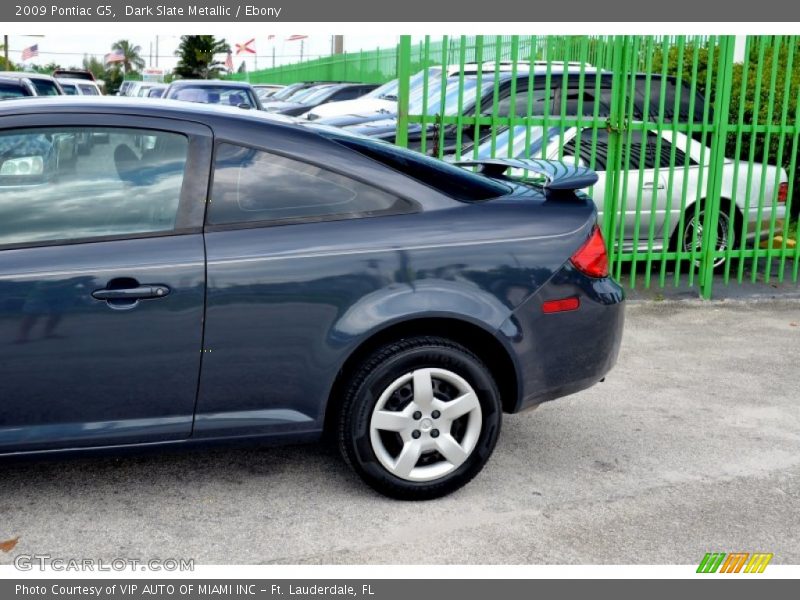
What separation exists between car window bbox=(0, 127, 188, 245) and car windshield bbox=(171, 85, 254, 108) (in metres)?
14.4

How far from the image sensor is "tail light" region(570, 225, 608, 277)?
4.13m

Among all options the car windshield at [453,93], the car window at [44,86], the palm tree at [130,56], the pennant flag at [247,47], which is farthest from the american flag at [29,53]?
the palm tree at [130,56]

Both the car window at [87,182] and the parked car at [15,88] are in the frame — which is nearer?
the car window at [87,182]

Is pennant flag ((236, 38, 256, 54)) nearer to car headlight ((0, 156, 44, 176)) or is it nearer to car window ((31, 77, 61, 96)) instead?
car window ((31, 77, 61, 96))

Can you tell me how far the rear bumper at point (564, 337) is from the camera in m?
4.05

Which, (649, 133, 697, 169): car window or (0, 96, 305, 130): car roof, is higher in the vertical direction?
(0, 96, 305, 130): car roof

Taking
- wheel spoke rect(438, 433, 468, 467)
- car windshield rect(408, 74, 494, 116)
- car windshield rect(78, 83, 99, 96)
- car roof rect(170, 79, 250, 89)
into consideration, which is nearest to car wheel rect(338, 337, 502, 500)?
wheel spoke rect(438, 433, 468, 467)

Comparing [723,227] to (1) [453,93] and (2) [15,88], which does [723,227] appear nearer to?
(1) [453,93]

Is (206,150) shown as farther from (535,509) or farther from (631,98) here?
(631,98)

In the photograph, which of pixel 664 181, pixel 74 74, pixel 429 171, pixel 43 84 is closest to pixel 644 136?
pixel 664 181

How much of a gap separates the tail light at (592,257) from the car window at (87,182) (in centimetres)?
159

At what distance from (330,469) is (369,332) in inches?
33.8

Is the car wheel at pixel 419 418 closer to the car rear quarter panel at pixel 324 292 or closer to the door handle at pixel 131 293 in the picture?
the car rear quarter panel at pixel 324 292

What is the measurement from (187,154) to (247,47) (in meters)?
31.1
